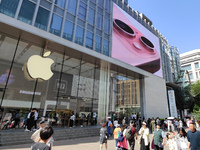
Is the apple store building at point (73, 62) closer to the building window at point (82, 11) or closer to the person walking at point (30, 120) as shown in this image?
the building window at point (82, 11)

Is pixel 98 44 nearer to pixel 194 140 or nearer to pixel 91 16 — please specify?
pixel 91 16

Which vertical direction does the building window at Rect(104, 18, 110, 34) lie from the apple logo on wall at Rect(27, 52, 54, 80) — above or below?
above

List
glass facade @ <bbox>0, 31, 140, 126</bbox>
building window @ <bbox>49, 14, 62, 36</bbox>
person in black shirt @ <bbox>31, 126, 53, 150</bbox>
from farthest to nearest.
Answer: glass facade @ <bbox>0, 31, 140, 126</bbox>
building window @ <bbox>49, 14, 62, 36</bbox>
person in black shirt @ <bbox>31, 126, 53, 150</bbox>

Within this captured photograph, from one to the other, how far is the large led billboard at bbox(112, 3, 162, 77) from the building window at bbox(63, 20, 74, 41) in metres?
6.71

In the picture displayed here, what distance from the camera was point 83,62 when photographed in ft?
56.5

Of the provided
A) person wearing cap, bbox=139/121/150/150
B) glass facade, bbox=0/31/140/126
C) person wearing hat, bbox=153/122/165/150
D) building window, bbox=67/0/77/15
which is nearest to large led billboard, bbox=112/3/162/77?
glass facade, bbox=0/31/140/126

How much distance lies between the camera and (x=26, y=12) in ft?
39.4

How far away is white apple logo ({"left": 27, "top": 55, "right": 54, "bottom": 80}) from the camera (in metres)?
12.1

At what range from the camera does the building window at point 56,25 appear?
533 inches

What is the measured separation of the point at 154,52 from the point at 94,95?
1677cm

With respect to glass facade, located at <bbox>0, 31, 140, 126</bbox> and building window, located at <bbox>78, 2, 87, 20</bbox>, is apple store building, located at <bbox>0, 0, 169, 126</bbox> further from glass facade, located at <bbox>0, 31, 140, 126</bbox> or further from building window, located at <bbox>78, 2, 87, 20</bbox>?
building window, located at <bbox>78, 2, 87, 20</bbox>

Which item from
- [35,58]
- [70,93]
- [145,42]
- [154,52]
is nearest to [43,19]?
[35,58]

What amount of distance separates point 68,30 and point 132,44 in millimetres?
11623

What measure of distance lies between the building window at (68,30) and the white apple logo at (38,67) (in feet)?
11.7
